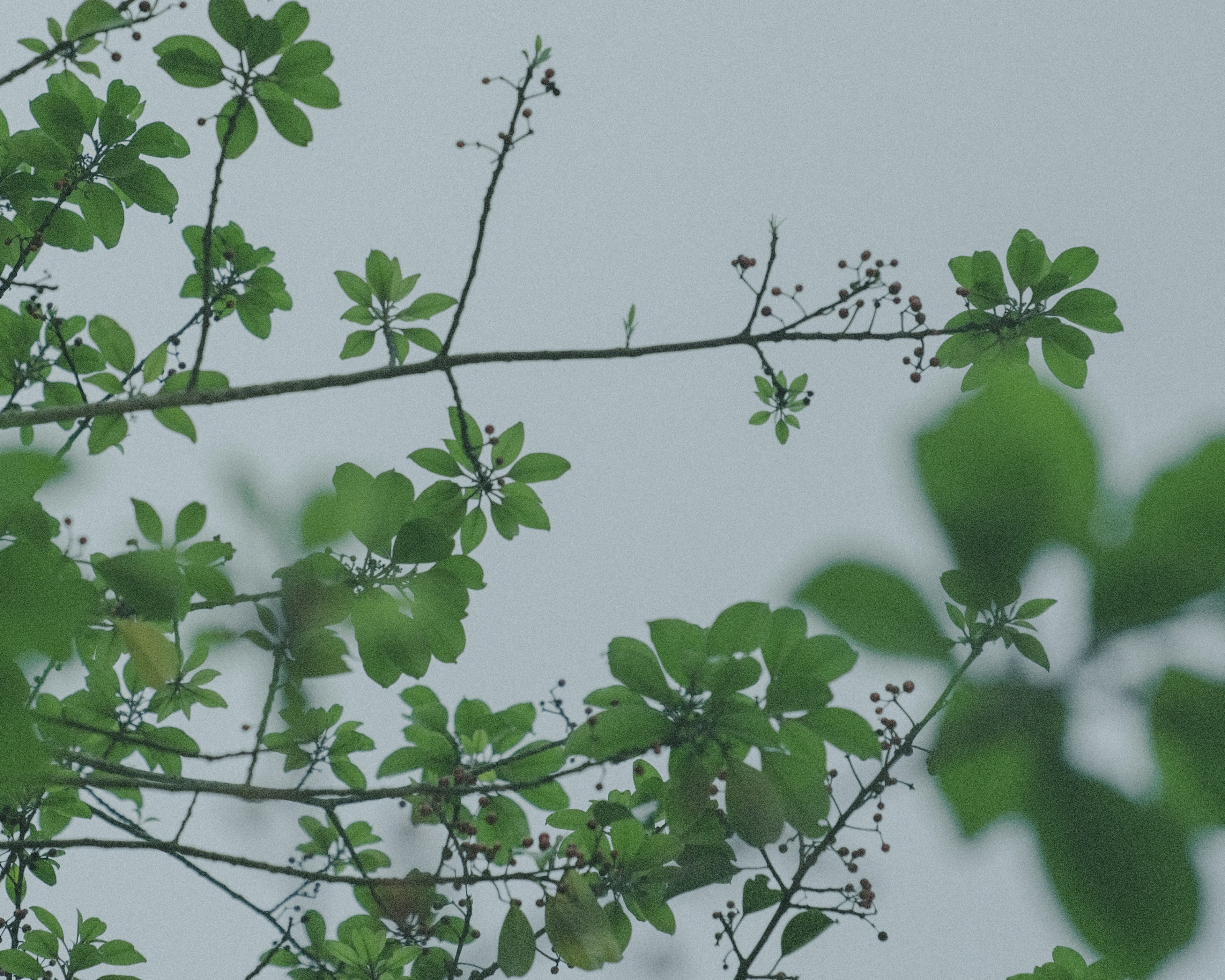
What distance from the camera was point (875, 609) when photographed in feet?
0.98

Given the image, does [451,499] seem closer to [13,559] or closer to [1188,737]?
[13,559]

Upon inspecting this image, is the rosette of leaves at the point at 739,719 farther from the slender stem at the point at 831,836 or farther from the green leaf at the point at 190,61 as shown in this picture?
the green leaf at the point at 190,61

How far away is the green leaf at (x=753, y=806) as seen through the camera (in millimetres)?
1088

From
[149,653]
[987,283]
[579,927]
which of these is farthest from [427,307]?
[579,927]

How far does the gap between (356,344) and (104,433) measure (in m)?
0.54

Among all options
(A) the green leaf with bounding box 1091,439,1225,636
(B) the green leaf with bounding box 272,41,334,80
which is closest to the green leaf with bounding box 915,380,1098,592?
(A) the green leaf with bounding box 1091,439,1225,636

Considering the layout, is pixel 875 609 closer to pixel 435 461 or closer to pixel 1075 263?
pixel 435 461

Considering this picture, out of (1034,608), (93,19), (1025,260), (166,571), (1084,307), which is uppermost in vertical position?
(93,19)

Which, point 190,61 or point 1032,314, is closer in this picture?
point 190,61

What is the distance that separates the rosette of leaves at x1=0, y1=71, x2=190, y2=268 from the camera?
6.39 ft

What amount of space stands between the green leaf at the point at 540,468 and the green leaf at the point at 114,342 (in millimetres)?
871

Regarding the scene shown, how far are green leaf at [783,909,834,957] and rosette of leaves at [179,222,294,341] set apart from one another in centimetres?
177

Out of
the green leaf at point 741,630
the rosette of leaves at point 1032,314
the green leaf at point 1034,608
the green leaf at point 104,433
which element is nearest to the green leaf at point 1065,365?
the rosette of leaves at point 1032,314

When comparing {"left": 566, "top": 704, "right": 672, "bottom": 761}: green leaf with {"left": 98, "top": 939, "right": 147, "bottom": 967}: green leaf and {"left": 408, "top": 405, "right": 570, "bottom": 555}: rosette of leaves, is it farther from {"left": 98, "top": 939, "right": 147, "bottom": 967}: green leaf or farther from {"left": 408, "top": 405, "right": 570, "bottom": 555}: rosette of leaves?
{"left": 98, "top": 939, "right": 147, "bottom": 967}: green leaf
